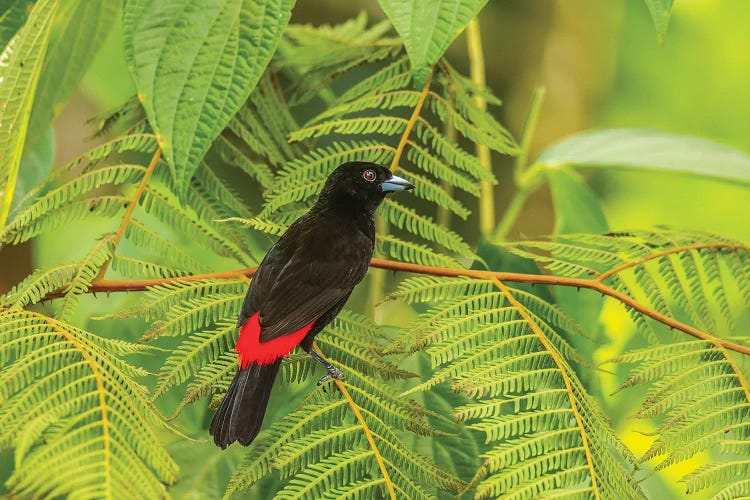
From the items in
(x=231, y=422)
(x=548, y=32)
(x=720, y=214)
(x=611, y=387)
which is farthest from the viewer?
(x=720, y=214)

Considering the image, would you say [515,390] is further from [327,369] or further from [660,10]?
[660,10]

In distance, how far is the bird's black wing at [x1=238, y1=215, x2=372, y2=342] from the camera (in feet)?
2.57

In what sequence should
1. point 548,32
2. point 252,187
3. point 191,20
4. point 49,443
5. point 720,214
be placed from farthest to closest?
1. point 720,214
2. point 548,32
3. point 252,187
4. point 191,20
5. point 49,443

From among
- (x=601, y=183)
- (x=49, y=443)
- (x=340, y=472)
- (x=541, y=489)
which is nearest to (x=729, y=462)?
(x=541, y=489)

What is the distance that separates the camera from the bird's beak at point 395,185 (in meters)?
0.95

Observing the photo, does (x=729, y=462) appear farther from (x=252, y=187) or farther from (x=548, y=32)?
(x=548, y=32)

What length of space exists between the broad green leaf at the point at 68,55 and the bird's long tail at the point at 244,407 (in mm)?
587

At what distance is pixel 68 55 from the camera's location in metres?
1.16

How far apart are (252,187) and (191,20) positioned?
0.56 metres

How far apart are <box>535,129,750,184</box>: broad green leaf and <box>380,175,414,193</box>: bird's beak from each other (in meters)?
0.61

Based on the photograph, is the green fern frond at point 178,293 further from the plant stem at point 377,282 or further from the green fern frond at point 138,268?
the plant stem at point 377,282

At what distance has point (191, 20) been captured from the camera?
3.06ft

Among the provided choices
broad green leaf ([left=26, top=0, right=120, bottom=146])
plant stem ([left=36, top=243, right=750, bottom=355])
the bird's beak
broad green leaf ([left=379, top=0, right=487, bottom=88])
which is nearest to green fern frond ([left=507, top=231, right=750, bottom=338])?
plant stem ([left=36, top=243, right=750, bottom=355])

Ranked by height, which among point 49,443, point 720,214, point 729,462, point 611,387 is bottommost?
point 720,214
